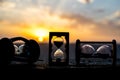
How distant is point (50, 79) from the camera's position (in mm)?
14711

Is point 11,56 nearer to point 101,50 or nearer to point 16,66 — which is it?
point 16,66

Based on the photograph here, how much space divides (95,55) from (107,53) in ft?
1.79

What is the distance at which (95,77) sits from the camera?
14906 millimetres

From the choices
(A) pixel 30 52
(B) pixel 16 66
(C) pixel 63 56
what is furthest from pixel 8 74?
(C) pixel 63 56

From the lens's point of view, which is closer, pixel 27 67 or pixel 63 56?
pixel 27 67

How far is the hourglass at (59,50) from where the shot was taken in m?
17.0

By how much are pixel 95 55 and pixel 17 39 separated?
3406mm

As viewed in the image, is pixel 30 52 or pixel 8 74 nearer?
pixel 8 74

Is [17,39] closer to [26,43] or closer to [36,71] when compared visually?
[26,43]

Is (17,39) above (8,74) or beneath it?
above

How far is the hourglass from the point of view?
1695cm

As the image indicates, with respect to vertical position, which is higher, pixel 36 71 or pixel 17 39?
pixel 17 39

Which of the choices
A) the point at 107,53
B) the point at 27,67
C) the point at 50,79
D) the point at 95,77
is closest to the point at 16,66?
the point at 27,67

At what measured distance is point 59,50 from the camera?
1684 centimetres
